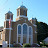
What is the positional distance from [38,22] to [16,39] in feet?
71.2

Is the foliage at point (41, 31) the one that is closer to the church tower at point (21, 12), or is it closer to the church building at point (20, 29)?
the church building at point (20, 29)

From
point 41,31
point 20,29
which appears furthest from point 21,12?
point 41,31

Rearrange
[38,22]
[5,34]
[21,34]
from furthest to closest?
[38,22]
[21,34]
[5,34]

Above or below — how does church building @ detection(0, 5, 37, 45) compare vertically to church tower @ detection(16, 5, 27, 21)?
below

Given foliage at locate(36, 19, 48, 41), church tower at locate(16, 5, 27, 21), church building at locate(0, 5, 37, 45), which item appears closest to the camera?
church building at locate(0, 5, 37, 45)

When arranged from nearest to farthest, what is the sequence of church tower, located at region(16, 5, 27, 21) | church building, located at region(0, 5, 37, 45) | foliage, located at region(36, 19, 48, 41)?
church building, located at region(0, 5, 37, 45) < church tower, located at region(16, 5, 27, 21) < foliage, located at region(36, 19, 48, 41)

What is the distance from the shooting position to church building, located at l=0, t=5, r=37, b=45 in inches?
1361

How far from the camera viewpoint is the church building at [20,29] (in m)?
34.6

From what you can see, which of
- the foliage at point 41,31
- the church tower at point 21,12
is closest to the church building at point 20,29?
the church tower at point 21,12

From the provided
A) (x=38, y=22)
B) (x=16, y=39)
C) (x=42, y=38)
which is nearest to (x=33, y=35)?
(x=16, y=39)

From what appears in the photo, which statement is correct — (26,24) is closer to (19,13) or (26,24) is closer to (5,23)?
(19,13)

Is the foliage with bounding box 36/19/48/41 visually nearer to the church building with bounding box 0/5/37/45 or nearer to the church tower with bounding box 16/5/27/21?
the church building with bounding box 0/5/37/45

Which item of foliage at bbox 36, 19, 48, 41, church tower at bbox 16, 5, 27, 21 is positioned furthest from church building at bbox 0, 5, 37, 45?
foliage at bbox 36, 19, 48, 41

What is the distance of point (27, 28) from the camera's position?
3731cm
